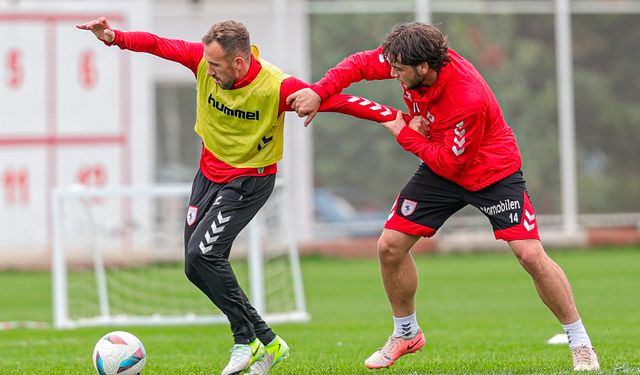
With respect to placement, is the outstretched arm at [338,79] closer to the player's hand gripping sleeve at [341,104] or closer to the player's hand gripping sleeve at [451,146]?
the player's hand gripping sleeve at [341,104]

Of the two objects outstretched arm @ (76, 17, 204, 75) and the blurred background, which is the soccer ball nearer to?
outstretched arm @ (76, 17, 204, 75)

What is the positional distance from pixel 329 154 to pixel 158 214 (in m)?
4.01

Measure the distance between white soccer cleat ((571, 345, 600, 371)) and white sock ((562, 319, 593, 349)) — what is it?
0.09ft

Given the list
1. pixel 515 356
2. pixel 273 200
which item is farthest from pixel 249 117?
pixel 273 200

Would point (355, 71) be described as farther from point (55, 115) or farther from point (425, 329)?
point (55, 115)

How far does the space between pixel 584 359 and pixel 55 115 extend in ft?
47.8

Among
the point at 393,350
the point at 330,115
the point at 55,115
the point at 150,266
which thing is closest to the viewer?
the point at 393,350

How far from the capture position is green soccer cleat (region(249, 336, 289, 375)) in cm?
680

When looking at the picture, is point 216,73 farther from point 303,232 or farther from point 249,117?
point 303,232

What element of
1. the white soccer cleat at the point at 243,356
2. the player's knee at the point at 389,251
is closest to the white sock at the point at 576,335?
the player's knee at the point at 389,251

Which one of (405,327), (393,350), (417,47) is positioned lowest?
(393,350)

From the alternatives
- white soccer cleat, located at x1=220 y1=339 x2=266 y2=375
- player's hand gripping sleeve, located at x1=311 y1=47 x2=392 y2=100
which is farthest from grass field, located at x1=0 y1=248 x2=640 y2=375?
player's hand gripping sleeve, located at x1=311 y1=47 x2=392 y2=100

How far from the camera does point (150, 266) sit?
16.0 meters

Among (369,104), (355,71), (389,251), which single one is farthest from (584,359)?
(355,71)
